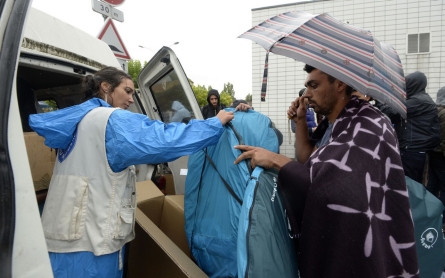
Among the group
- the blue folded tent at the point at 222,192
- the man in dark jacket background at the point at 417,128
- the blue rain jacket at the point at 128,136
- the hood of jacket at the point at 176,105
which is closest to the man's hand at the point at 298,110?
the blue folded tent at the point at 222,192

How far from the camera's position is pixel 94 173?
4.56 feet

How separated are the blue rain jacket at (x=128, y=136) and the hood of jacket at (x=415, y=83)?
318cm

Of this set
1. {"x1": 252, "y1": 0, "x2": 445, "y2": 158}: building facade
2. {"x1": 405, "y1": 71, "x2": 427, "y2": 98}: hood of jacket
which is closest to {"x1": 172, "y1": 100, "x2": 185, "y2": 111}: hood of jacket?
{"x1": 405, "y1": 71, "x2": 427, "y2": 98}: hood of jacket

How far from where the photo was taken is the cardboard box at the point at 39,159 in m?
→ 2.36

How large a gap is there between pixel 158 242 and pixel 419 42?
9.09 meters

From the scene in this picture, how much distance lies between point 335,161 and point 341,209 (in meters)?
0.18

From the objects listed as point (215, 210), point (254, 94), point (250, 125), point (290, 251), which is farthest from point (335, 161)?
point (254, 94)

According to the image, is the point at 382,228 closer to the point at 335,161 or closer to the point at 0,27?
the point at 335,161

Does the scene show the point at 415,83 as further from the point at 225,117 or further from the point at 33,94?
the point at 33,94

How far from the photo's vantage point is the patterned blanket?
104 cm

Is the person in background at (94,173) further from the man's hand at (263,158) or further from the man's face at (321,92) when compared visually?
the man's face at (321,92)

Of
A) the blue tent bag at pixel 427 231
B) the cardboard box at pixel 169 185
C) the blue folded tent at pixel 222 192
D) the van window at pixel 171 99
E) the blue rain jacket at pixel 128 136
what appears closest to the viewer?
the blue rain jacket at pixel 128 136

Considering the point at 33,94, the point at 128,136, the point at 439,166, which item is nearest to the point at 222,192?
the point at 128,136

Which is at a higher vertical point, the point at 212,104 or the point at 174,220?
the point at 212,104
